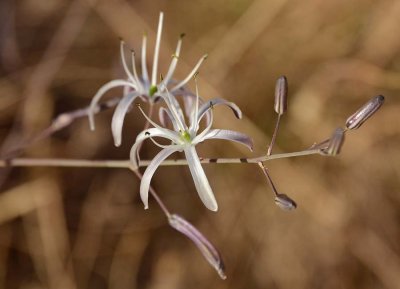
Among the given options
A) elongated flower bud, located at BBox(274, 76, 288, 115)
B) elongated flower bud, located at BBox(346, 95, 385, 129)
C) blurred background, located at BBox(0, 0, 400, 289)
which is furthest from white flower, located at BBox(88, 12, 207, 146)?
blurred background, located at BBox(0, 0, 400, 289)

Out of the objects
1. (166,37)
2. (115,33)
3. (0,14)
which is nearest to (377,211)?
(166,37)

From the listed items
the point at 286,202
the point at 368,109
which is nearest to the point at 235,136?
the point at 286,202

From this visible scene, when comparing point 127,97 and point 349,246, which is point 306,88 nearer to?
point 349,246

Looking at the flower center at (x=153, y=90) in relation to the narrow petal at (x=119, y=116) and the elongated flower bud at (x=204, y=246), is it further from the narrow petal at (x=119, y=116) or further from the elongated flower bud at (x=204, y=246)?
the elongated flower bud at (x=204, y=246)

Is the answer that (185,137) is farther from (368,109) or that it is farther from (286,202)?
→ (368,109)

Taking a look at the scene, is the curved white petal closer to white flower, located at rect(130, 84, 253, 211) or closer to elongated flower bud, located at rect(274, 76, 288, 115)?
white flower, located at rect(130, 84, 253, 211)

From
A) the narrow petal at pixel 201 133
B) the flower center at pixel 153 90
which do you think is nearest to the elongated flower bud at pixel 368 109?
the narrow petal at pixel 201 133
